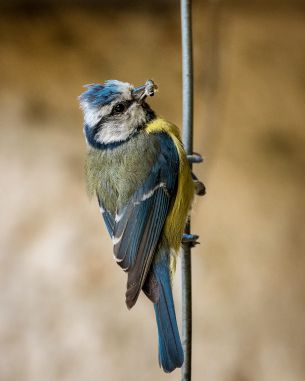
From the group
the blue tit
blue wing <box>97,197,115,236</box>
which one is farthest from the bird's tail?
blue wing <box>97,197,115,236</box>

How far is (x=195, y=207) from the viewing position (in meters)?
2.50

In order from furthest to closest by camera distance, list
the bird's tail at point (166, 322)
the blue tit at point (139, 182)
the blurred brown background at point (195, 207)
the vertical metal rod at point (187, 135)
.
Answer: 1. the blurred brown background at point (195, 207)
2. the blue tit at point (139, 182)
3. the bird's tail at point (166, 322)
4. the vertical metal rod at point (187, 135)

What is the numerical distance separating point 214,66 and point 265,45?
0.78 ft

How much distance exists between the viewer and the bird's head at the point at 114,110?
1719 mm

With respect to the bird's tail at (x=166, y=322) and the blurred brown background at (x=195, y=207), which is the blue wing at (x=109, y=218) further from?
the blurred brown background at (x=195, y=207)

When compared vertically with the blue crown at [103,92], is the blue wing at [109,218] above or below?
below

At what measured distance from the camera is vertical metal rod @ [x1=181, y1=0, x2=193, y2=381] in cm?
120

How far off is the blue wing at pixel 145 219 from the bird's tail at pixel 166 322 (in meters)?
0.05

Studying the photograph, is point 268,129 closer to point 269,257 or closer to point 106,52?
point 269,257

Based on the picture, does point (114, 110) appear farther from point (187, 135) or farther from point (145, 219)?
point (187, 135)

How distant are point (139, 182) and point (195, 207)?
0.86 meters

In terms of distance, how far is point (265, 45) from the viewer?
2.70 metres

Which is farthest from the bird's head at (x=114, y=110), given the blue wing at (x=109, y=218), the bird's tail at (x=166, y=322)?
the bird's tail at (x=166, y=322)

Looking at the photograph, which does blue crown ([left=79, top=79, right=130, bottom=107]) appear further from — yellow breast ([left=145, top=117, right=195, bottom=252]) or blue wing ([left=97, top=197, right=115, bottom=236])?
blue wing ([left=97, top=197, right=115, bottom=236])
